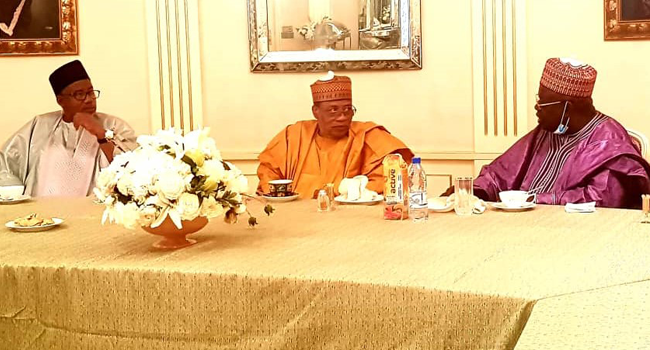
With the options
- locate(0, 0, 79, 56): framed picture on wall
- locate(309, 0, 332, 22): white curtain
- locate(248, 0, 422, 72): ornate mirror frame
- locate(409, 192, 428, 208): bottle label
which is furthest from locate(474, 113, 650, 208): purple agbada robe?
locate(0, 0, 79, 56): framed picture on wall

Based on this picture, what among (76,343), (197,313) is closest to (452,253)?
(197,313)

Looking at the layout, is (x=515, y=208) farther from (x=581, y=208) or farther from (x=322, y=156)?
(x=322, y=156)

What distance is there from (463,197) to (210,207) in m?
1.11

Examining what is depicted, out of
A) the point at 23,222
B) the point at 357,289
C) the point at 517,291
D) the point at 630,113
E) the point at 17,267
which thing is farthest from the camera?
the point at 630,113

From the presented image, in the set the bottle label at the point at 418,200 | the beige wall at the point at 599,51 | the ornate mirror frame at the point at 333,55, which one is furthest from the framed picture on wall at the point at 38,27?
the bottle label at the point at 418,200

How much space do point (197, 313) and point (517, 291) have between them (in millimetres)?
949

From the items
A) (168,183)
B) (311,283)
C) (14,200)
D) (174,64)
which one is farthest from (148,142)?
(174,64)

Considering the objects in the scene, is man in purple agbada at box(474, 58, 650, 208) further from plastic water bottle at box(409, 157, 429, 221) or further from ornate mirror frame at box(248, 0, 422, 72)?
ornate mirror frame at box(248, 0, 422, 72)

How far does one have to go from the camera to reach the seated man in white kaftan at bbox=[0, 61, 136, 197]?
5152mm

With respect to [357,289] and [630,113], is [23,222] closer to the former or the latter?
[357,289]

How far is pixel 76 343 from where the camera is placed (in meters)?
2.68

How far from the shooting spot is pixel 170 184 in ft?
8.72

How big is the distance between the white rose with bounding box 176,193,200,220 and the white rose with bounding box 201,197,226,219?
43 millimetres

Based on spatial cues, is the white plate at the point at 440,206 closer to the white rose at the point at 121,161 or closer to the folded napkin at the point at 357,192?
the folded napkin at the point at 357,192
